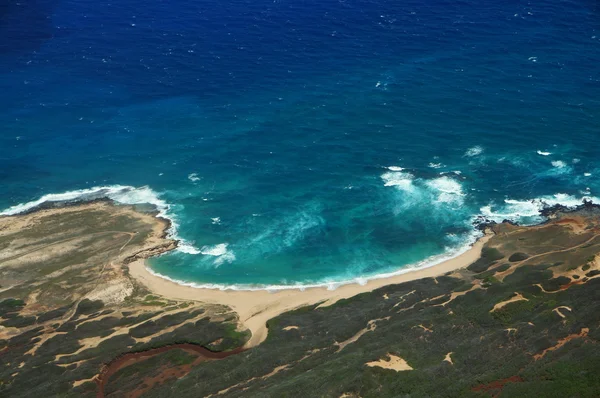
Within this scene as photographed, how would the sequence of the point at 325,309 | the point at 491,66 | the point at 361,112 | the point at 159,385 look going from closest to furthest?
1. the point at 159,385
2. the point at 325,309
3. the point at 361,112
4. the point at 491,66

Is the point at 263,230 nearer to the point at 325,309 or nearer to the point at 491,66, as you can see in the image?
the point at 325,309

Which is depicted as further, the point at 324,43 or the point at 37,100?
the point at 324,43

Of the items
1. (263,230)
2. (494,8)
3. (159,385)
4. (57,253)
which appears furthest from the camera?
(494,8)

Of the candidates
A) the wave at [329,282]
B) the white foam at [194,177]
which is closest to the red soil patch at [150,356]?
the wave at [329,282]

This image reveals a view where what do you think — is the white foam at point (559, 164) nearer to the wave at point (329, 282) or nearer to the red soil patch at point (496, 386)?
the wave at point (329, 282)

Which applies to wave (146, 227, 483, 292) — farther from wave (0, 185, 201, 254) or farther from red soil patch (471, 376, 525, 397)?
red soil patch (471, 376, 525, 397)

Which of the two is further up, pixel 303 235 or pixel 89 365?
pixel 303 235

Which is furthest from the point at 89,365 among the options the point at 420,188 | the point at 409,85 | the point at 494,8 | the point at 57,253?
the point at 494,8
